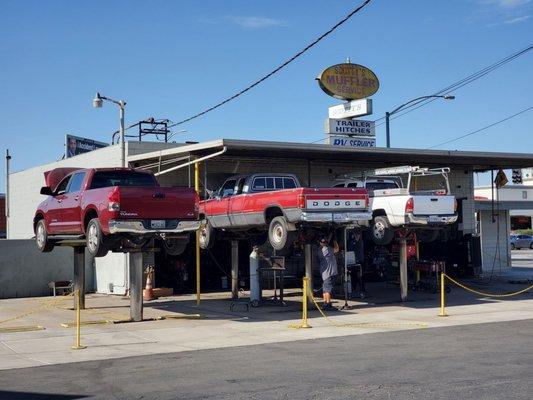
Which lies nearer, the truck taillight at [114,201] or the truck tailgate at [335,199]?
the truck taillight at [114,201]

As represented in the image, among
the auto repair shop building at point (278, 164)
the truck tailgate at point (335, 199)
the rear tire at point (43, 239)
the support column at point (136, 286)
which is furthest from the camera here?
the auto repair shop building at point (278, 164)

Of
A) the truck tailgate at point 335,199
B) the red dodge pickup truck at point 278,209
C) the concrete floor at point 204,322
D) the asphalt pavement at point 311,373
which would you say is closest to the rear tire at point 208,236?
the red dodge pickup truck at point 278,209

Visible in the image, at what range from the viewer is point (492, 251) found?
101 feet

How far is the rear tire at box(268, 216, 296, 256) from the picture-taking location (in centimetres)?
1664

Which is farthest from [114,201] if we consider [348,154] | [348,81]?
[348,81]

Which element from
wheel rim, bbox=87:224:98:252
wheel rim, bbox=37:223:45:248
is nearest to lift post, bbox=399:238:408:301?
wheel rim, bbox=87:224:98:252

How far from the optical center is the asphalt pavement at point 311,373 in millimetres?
8180

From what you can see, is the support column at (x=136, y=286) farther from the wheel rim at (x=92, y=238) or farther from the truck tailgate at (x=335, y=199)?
the truck tailgate at (x=335, y=199)

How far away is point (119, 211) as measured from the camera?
47.7 ft

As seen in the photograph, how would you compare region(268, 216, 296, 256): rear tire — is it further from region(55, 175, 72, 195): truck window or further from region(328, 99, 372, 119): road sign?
region(328, 99, 372, 119): road sign

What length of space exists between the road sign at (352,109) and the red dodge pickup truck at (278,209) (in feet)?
31.3

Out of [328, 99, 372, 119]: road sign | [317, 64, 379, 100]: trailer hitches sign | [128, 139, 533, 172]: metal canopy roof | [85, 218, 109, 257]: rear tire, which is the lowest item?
[85, 218, 109, 257]: rear tire

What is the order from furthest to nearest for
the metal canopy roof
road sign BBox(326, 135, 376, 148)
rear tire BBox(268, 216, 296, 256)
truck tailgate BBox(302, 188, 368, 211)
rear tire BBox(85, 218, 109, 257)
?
road sign BBox(326, 135, 376, 148), the metal canopy roof, rear tire BBox(268, 216, 296, 256), truck tailgate BBox(302, 188, 368, 211), rear tire BBox(85, 218, 109, 257)

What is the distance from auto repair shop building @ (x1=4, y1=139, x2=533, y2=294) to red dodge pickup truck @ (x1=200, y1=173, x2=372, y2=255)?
1001 mm
